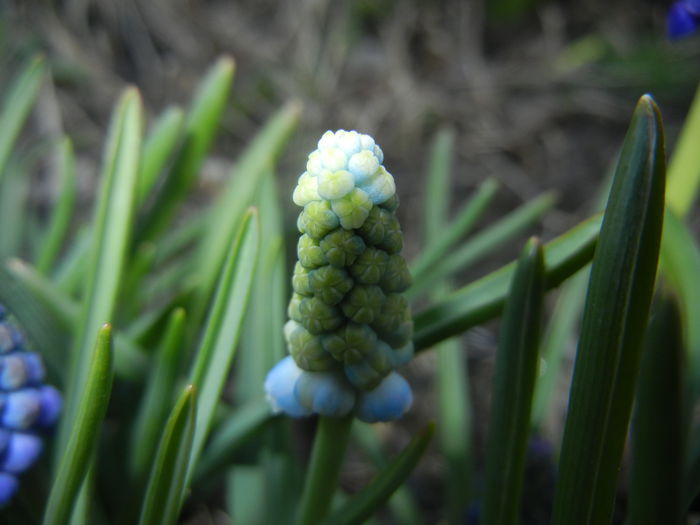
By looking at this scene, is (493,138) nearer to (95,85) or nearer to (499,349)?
(95,85)

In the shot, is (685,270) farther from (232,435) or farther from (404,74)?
(404,74)

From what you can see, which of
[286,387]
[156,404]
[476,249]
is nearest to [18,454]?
[156,404]

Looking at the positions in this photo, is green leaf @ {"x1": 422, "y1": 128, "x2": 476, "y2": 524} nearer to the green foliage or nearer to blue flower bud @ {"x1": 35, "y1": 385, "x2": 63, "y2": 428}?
the green foliage

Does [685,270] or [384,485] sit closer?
[384,485]

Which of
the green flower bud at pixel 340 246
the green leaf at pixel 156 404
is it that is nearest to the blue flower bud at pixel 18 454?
the green leaf at pixel 156 404

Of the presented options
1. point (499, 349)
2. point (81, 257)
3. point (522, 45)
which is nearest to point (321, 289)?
point (499, 349)

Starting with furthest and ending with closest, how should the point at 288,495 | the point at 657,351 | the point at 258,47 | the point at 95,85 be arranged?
the point at 258,47, the point at 95,85, the point at 288,495, the point at 657,351

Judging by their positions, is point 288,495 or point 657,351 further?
point 288,495
